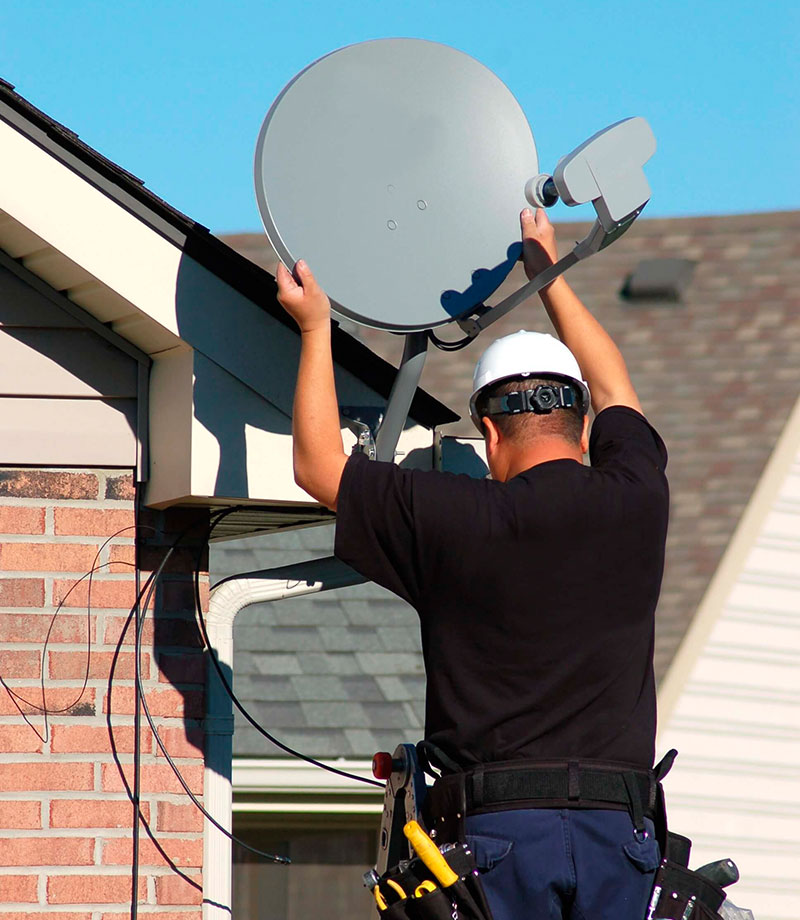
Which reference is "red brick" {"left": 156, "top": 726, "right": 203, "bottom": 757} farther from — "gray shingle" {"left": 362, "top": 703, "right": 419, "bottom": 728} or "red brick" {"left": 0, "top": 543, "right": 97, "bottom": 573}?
"gray shingle" {"left": 362, "top": 703, "right": 419, "bottom": 728}

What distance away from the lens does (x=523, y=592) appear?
2.91 m

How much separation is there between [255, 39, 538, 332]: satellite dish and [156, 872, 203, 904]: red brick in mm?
1593

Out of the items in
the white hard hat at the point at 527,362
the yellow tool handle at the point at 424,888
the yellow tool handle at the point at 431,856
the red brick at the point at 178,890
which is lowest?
the red brick at the point at 178,890

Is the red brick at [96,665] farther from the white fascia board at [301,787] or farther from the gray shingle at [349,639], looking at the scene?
the gray shingle at [349,639]

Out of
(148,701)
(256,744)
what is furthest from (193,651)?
(256,744)

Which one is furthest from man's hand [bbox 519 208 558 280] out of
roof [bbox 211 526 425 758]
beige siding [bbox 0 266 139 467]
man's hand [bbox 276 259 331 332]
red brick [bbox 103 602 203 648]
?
roof [bbox 211 526 425 758]

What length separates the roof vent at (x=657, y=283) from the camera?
37.8ft

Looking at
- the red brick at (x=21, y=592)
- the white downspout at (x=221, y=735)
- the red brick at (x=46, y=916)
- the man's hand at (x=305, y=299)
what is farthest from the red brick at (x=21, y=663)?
the man's hand at (x=305, y=299)

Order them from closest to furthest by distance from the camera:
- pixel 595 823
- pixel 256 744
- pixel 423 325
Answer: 1. pixel 595 823
2. pixel 423 325
3. pixel 256 744

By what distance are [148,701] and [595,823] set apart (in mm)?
1395

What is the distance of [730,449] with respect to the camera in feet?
33.5

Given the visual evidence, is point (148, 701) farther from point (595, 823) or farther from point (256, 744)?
point (256, 744)

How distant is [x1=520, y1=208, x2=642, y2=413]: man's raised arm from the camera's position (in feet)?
11.4

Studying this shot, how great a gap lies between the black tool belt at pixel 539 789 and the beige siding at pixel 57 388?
4.69 ft
